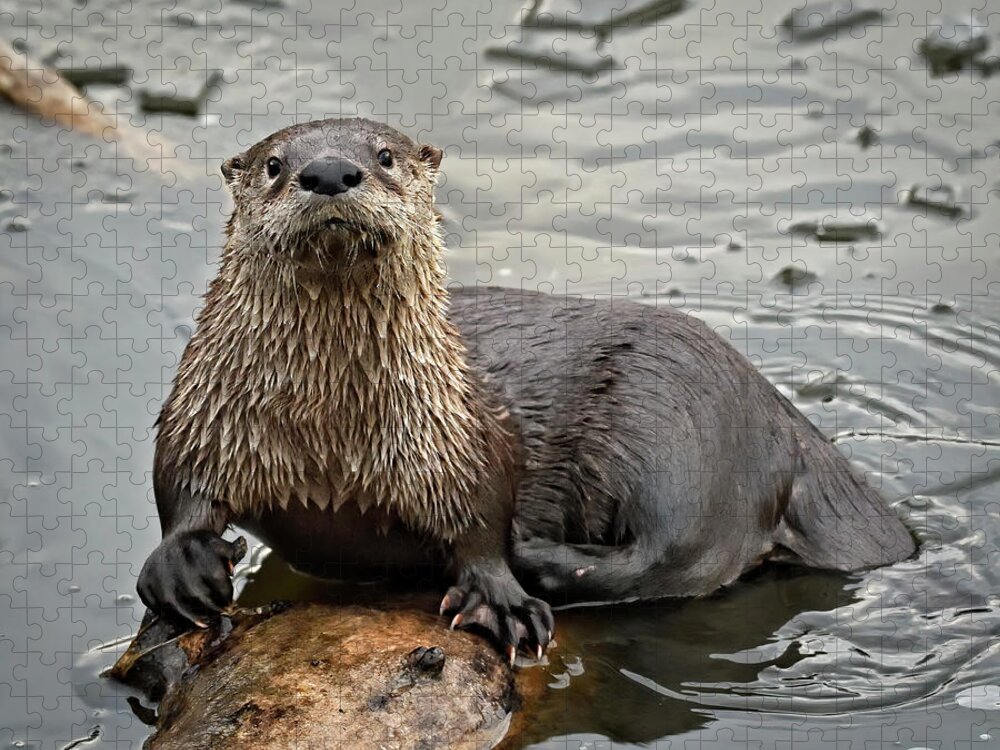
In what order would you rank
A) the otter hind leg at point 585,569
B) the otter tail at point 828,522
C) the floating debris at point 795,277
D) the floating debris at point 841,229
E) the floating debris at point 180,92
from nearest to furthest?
1. the otter hind leg at point 585,569
2. the otter tail at point 828,522
3. the floating debris at point 795,277
4. the floating debris at point 841,229
5. the floating debris at point 180,92

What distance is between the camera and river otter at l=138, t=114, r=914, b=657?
345 cm

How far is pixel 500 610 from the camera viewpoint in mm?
3650

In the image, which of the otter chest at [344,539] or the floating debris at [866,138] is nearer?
the otter chest at [344,539]

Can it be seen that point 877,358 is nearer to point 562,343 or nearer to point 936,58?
point 562,343

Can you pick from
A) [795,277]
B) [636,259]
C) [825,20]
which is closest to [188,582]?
[636,259]

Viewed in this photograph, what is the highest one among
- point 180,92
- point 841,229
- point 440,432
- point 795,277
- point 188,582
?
point 180,92

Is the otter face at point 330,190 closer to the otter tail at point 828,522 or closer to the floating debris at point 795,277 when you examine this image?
the otter tail at point 828,522

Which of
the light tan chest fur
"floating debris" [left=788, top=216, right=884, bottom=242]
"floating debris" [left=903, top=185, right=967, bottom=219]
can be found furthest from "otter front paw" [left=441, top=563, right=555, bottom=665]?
"floating debris" [left=903, top=185, right=967, bottom=219]

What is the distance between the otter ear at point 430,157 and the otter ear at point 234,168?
0.38 meters

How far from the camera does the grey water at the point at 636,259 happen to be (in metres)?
Result: 3.78

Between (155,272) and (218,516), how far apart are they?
194 centimetres

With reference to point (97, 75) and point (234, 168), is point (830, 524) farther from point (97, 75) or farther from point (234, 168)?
point (97, 75)

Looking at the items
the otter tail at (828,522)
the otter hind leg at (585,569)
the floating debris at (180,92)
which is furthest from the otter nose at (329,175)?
the floating debris at (180,92)

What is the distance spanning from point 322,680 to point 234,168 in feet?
3.67
